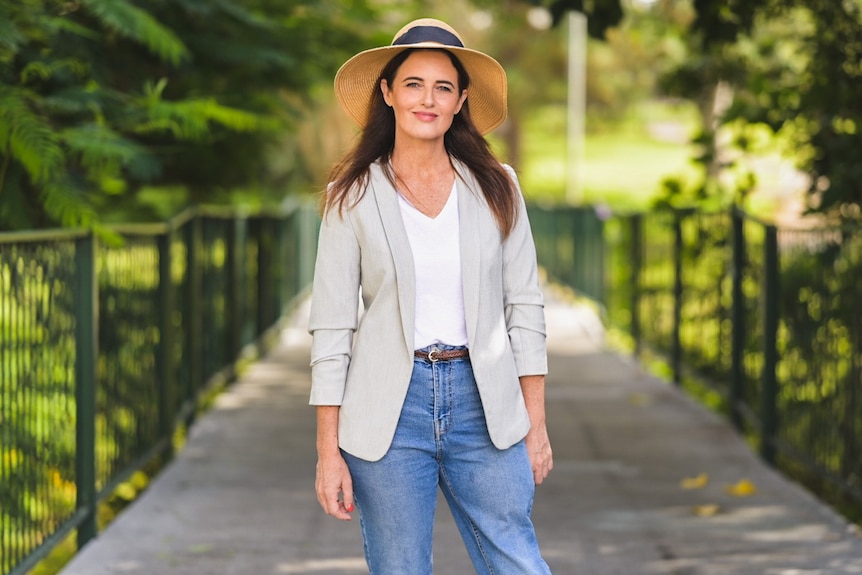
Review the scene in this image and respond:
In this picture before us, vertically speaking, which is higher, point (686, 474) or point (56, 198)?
point (56, 198)

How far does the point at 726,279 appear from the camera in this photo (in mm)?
10727

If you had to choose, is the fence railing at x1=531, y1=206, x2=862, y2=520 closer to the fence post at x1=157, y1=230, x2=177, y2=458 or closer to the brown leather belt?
the fence post at x1=157, y1=230, x2=177, y2=458

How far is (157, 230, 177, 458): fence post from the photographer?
867cm

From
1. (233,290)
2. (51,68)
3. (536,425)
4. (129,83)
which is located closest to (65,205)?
(51,68)

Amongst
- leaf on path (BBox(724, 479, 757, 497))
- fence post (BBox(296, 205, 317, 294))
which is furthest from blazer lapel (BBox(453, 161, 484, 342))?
fence post (BBox(296, 205, 317, 294))

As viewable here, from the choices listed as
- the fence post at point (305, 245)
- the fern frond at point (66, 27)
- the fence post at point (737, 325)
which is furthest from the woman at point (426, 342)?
the fence post at point (305, 245)

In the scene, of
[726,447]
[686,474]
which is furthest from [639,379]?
[686,474]

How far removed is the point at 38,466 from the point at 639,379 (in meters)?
7.68

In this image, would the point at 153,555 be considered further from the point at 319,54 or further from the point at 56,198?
the point at 319,54

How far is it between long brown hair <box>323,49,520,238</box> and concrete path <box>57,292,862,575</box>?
8.76 feet

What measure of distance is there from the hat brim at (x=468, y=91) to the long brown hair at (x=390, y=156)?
3 cm

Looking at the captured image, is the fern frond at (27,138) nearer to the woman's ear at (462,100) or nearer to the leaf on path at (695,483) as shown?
the woman's ear at (462,100)

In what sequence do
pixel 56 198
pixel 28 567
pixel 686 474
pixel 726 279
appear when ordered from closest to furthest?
pixel 28 567, pixel 56 198, pixel 686 474, pixel 726 279

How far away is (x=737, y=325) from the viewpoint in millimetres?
9961
